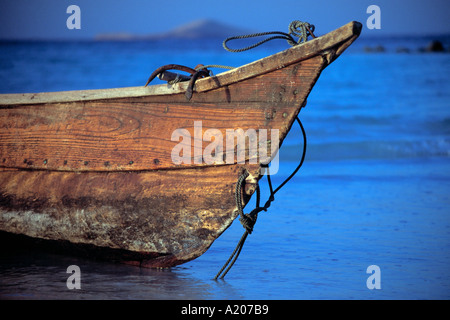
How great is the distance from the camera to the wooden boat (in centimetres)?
266

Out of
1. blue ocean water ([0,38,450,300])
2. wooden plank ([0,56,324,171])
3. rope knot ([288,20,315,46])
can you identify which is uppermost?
rope knot ([288,20,315,46])

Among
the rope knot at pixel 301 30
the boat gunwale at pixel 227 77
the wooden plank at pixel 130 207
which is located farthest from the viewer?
the wooden plank at pixel 130 207

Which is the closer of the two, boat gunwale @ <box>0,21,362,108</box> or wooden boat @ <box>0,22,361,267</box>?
boat gunwale @ <box>0,21,362,108</box>

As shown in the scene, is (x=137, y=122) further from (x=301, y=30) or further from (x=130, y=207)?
(x=301, y=30)

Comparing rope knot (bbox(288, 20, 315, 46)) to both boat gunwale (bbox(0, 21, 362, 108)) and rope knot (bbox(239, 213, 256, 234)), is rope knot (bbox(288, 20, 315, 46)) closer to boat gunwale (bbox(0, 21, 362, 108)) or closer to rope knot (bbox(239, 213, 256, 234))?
boat gunwale (bbox(0, 21, 362, 108))

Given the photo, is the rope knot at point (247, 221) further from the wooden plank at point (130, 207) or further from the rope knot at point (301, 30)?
the rope knot at point (301, 30)

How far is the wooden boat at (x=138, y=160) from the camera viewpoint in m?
2.66

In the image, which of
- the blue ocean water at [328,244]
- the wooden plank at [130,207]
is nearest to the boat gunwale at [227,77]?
the wooden plank at [130,207]

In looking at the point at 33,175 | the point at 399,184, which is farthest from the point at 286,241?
the point at 399,184

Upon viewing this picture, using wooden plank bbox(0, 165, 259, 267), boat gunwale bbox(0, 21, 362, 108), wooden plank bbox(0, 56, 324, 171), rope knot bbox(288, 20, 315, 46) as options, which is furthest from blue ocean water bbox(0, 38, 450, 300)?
rope knot bbox(288, 20, 315, 46)

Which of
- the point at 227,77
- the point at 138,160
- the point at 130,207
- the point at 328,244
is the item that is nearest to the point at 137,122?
the point at 138,160

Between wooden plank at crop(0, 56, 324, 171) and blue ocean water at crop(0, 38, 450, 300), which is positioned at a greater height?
wooden plank at crop(0, 56, 324, 171)

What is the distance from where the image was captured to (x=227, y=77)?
8.86 feet
